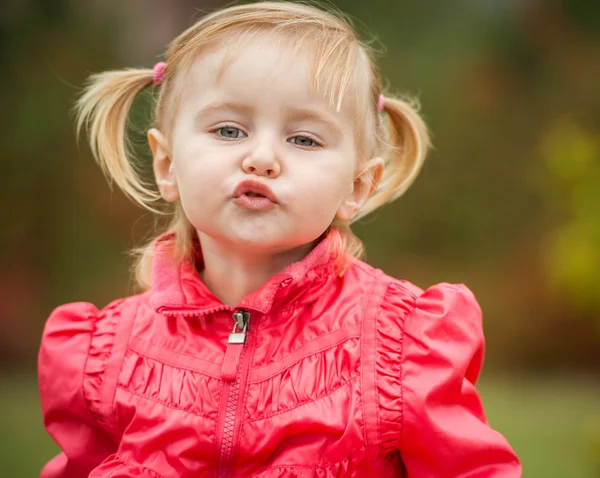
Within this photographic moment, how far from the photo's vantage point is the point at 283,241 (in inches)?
62.4

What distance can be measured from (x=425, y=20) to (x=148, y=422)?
3.37 metres

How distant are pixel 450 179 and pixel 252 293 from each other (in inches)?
121

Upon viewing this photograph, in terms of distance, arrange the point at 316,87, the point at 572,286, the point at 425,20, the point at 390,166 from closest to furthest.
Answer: the point at 316,87, the point at 390,166, the point at 572,286, the point at 425,20

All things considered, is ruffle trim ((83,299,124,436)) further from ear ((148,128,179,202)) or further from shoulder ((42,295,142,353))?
ear ((148,128,179,202))

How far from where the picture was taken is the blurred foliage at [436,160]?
4180 millimetres

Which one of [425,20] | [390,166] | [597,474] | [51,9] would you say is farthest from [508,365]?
[51,9]

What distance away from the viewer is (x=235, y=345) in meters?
Result: 1.62

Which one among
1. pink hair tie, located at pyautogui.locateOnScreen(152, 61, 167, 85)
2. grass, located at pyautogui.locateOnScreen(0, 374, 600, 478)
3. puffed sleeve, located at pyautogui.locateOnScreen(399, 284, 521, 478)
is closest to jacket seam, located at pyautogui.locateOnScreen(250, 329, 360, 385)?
puffed sleeve, located at pyautogui.locateOnScreen(399, 284, 521, 478)

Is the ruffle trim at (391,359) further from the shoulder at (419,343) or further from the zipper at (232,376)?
the zipper at (232,376)

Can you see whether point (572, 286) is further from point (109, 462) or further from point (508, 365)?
point (109, 462)

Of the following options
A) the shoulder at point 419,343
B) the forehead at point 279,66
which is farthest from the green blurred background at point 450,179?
the shoulder at point 419,343

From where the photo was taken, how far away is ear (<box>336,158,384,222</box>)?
174 cm

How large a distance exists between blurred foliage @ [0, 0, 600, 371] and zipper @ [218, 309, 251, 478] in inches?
103

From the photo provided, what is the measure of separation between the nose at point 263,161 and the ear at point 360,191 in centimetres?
25
